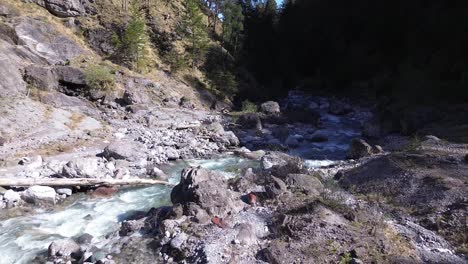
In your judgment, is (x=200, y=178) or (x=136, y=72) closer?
(x=200, y=178)

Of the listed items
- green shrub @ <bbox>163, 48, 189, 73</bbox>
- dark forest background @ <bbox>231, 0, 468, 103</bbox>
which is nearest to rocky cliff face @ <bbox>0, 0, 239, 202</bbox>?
green shrub @ <bbox>163, 48, 189, 73</bbox>

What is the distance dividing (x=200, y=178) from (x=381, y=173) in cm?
743

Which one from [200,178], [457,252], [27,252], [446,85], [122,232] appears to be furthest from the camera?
[446,85]

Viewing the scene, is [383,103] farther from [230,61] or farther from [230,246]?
[230,246]

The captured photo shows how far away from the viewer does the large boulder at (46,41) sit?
101 feet

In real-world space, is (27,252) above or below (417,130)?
below

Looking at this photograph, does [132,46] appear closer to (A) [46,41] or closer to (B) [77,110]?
(A) [46,41]

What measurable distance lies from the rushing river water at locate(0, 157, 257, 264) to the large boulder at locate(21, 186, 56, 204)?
543 millimetres

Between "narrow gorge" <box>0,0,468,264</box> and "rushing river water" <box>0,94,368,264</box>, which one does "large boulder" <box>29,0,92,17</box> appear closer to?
"narrow gorge" <box>0,0,468,264</box>

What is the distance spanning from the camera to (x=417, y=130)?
26.5 meters

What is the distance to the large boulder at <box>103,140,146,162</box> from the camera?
61.5ft

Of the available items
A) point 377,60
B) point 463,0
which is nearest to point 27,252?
point 463,0

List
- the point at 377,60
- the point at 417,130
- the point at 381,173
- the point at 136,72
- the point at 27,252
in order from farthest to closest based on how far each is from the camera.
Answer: the point at 377,60
the point at 136,72
the point at 417,130
the point at 381,173
the point at 27,252

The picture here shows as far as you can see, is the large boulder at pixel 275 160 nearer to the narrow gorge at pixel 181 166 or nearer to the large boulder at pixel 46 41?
the narrow gorge at pixel 181 166
